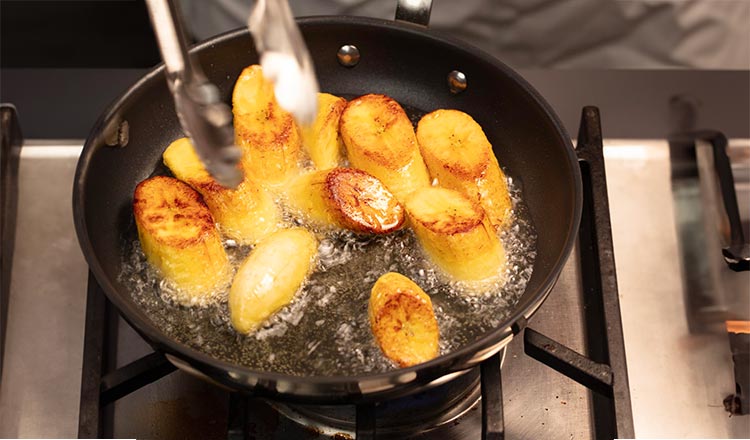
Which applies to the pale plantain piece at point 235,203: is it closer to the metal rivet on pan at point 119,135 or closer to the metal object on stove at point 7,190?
the metal rivet on pan at point 119,135

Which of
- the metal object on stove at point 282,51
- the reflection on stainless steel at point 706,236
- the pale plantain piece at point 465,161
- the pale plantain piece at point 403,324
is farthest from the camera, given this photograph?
the reflection on stainless steel at point 706,236

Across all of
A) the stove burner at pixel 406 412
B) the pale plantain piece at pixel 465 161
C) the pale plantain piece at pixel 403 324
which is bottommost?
the stove burner at pixel 406 412

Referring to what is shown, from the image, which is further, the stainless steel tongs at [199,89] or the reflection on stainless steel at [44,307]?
the reflection on stainless steel at [44,307]

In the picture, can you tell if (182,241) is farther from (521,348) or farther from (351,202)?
(521,348)

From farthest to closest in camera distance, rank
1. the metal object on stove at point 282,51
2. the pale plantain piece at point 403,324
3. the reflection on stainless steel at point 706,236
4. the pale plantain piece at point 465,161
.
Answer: the reflection on stainless steel at point 706,236, the pale plantain piece at point 465,161, the pale plantain piece at point 403,324, the metal object on stove at point 282,51

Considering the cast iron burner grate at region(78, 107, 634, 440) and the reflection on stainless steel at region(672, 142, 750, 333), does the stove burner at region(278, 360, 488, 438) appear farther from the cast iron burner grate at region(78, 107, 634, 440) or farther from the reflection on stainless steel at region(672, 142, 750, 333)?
the reflection on stainless steel at region(672, 142, 750, 333)

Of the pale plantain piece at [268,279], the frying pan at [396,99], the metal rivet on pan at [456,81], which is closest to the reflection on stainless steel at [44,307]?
the frying pan at [396,99]

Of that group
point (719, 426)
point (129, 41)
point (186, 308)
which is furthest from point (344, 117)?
point (719, 426)
